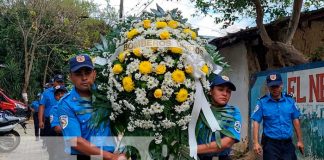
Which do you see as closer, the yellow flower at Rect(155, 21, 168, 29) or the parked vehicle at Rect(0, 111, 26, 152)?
the yellow flower at Rect(155, 21, 168, 29)

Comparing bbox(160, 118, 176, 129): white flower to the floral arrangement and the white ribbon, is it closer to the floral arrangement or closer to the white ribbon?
the floral arrangement

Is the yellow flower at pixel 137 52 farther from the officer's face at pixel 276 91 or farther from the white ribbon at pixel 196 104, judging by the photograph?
the officer's face at pixel 276 91

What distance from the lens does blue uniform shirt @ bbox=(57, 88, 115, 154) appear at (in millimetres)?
3459

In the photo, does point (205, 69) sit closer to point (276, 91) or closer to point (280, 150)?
point (276, 91)

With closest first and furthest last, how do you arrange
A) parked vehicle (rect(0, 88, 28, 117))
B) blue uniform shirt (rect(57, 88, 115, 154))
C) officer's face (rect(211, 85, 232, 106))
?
blue uniform shirt (rect(57, 88, 115, 154)) < officer's face (rect(211, 85, 232, 106)) < parked vehicle (rect(0, 88, 28, 117))

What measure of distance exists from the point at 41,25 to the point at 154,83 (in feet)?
81.7

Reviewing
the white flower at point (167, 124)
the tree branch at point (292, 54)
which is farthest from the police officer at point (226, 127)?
the tree branch at point (292, 54)

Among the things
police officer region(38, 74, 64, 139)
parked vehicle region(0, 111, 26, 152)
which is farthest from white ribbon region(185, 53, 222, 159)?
parked vehicle region(0, 111, 26, 152)

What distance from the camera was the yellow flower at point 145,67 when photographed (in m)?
3.26

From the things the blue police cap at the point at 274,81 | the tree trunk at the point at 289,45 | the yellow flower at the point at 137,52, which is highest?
the tree trunk at the point at 289,45

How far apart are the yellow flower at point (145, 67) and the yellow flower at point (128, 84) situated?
94 millimetres

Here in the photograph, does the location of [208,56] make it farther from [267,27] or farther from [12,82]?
[12,82]

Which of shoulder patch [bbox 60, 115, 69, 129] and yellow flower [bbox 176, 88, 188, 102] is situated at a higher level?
yellow flower [bbox 176, 88, 188, 102]

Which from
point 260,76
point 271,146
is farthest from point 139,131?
point 260,76
